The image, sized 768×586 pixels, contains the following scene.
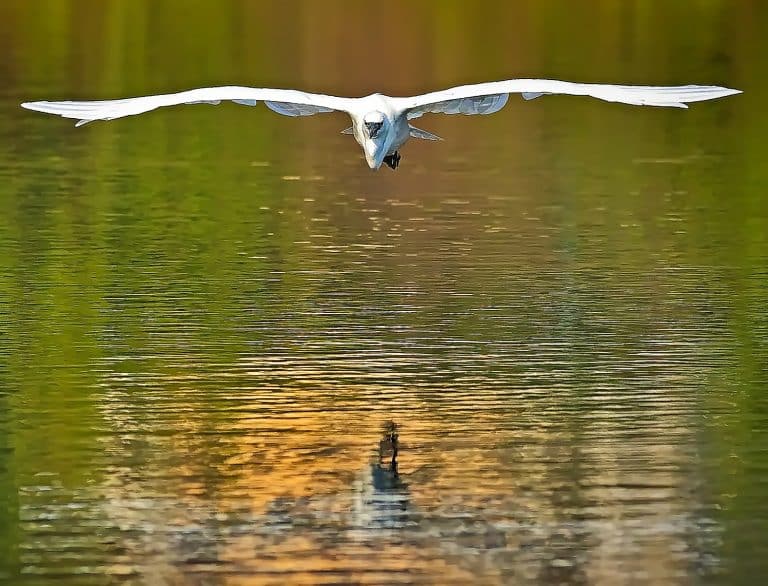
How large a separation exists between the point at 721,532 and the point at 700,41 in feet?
144

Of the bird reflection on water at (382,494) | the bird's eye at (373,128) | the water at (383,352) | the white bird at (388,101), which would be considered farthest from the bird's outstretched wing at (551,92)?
the bird reflection on water at (382,494)

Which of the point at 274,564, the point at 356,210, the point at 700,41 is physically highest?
the point at 700,41

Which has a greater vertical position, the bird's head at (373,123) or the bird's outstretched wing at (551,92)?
the bird's outstretched wing at (551,92)

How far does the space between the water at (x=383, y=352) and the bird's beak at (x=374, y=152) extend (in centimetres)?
200

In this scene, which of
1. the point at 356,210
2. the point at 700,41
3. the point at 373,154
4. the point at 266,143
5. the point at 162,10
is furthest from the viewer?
the point at 162,10

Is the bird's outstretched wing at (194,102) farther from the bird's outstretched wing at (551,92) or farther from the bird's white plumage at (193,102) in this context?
the bird's outstretched wing at (551,92)

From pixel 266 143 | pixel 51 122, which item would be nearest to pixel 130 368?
pixel 266 143

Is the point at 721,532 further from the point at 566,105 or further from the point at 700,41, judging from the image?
the point at 700,41

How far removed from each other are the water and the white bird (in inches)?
87.5

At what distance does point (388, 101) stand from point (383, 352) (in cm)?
248

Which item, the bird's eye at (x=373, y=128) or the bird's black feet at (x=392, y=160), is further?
the bird's black feet at (x=392, y=160)

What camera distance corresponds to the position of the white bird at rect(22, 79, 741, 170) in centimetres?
2091

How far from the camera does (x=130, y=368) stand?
69.8ft

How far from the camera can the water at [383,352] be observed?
15938 mm
